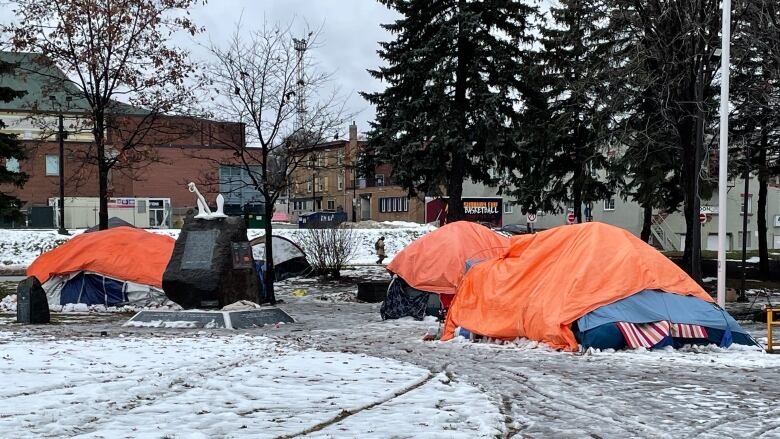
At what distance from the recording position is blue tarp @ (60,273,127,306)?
20625 millimetres

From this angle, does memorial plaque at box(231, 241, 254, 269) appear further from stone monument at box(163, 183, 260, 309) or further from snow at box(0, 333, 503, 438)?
snow at box(0, 333, 503, 438)

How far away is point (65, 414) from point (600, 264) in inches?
346

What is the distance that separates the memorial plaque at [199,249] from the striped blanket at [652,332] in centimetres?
931

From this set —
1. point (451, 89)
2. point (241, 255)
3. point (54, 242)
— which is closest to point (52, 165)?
point (54, 242)

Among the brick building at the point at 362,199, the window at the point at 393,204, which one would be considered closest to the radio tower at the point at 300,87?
the brick building at the point at 362,199

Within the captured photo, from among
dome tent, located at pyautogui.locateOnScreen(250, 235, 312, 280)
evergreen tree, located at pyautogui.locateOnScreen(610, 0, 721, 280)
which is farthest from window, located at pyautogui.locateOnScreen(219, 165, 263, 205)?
evergreen tree, located at pyautogui.locateOnScreen(610, 0, 721, 280)

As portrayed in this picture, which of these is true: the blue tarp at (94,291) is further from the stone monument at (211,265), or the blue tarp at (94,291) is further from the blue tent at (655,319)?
the blue tent at (655,319)

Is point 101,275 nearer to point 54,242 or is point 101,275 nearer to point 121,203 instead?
point 54,242

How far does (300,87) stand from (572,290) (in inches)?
521

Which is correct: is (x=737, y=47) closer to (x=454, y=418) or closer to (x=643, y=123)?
(x=643, y=123)

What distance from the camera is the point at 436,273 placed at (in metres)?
17.5

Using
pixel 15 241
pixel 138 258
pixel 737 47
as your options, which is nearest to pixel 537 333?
pixel 737 47

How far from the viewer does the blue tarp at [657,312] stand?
39.5 feet

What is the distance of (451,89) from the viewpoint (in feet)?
88.7
